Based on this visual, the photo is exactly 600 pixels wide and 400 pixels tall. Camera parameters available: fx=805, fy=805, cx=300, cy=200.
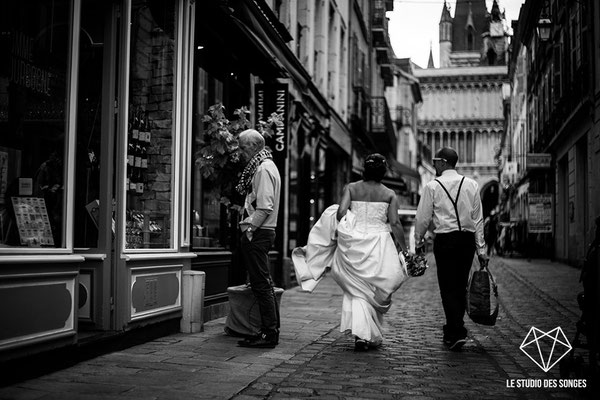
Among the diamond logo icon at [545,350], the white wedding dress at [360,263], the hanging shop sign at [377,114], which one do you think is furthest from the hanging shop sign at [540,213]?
the white wedding dress at [360,263]

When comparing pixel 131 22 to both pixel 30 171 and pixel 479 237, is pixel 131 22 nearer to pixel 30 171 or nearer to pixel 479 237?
pixel 30 171

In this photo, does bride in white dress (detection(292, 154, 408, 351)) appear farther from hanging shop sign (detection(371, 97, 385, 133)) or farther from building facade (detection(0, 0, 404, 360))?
hanging shop sign (detection(371, 97, 385, 133))

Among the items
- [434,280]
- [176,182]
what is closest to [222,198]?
[176,182]

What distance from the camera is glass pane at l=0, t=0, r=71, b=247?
5.78 meters

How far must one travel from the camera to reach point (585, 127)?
70.2ft

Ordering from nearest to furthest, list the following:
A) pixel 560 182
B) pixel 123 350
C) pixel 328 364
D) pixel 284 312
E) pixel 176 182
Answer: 1. pixel 328 364
2. pixel 123 350
3. pixel 176 182
4. pixel 284 312
5. pixel 560 182

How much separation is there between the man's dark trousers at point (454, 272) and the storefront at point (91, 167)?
259 cm

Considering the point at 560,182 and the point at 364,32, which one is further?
the point at 364,32

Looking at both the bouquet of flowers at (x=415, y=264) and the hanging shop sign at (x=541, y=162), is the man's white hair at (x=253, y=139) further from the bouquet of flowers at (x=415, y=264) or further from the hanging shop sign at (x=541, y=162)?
the hanging shop sign at (x=541, y=162)

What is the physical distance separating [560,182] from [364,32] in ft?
29.7

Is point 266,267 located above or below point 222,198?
below

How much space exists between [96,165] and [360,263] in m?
2.49

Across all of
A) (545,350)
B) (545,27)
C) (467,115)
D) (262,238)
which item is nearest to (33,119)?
(262,238)

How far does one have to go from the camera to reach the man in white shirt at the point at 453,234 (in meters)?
7.41
